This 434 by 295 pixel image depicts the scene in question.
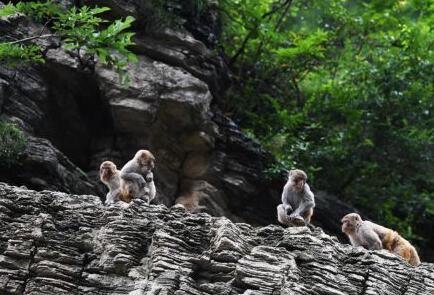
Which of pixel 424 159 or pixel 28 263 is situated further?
pixel 424 159

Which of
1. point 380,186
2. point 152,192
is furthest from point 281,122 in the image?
point 152,192

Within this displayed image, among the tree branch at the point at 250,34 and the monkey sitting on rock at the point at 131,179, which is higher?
the tree branch at the point at 250,34

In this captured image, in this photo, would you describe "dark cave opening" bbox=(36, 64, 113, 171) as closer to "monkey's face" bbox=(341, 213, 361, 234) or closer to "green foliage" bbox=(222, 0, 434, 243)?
"green foliage" bbox=(222, 0, 434, 243)

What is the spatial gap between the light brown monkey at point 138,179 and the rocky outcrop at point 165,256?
382 cm

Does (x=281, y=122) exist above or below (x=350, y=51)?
below

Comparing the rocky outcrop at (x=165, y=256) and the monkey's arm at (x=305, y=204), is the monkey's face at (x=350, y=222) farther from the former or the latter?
the rocky outcrop at (x=165, y=256)

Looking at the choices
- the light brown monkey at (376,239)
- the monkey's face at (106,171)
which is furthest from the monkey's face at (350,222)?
the monkey's face at (106,171)

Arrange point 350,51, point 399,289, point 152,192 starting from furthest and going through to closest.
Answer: point 350,51
point 152,192
point 399,289

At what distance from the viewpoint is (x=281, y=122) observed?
30391 millimetres

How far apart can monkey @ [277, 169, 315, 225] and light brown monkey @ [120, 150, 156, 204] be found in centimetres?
327

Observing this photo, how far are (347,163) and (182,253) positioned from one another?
15622 mm

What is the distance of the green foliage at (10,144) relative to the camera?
2073 cm

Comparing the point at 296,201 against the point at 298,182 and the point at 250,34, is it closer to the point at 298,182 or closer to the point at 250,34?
the point at 298,182

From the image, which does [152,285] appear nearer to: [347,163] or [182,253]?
[182,253]
